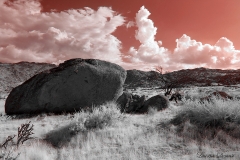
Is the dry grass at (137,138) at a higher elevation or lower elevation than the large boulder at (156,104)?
lower

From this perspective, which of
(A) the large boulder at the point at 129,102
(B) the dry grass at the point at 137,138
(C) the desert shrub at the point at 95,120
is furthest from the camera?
(A) the large boulder at the point at 129,102

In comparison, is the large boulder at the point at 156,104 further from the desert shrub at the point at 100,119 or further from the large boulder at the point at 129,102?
the desert shrub at the point at 100,119

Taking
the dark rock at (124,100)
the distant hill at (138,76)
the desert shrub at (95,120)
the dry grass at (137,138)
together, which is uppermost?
the distant hill at (138,76)

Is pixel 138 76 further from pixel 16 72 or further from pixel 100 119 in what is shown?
pixel 100 119

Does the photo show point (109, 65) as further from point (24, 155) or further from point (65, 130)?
point (24, 155)

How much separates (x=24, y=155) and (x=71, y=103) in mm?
6133

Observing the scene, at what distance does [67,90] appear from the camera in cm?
1077

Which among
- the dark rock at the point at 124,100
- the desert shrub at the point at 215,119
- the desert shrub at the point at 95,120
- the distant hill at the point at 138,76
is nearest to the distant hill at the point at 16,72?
the distant hill at the point at 138,76

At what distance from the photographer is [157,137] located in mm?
6129

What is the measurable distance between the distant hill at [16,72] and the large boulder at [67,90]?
59718 mm

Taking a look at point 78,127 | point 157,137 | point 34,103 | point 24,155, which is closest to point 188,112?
point 157,137

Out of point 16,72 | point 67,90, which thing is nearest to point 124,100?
point 67,90

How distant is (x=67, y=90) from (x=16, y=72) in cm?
7989

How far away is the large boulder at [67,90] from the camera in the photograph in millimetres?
10469
